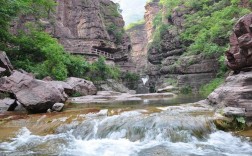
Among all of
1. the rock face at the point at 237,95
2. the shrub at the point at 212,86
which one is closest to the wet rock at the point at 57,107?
the rock face at the point at 237,95

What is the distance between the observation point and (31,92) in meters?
12.7

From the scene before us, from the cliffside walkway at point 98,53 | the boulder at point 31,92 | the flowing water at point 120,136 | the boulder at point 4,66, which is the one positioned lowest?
the flowing water at point 120,136

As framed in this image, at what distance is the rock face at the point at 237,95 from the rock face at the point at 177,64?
21277 millimetres

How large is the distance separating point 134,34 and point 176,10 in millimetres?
40008

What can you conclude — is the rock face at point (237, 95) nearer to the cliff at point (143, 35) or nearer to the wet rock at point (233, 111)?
the wet rock at point (233, 111)

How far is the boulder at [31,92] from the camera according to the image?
1249 centimetres

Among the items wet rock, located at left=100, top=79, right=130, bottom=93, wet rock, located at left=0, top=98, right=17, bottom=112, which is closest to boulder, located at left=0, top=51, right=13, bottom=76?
wet rock, located at left=0, top=98, right=17, bottom=112

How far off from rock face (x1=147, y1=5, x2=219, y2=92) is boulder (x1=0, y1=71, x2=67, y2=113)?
2389cm

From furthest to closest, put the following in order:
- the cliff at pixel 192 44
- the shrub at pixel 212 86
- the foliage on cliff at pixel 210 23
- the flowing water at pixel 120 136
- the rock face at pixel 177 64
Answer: the rock face at pixel 177 64 → the cliff at pixel 192 44 → the foliage on cliff at pixel 210 23 → the shrub at pixel 212 86 → the flowing water at pixel 120 136

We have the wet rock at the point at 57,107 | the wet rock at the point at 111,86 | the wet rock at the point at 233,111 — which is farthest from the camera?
the wet rock at the point at 111,86

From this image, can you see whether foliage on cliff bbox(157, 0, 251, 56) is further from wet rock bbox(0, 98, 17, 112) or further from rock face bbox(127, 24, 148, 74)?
rock face bbox(127, 24, 148, 74)

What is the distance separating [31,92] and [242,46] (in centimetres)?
1062

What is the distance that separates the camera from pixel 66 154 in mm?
7418

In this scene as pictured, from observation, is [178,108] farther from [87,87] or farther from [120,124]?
[87,87]
